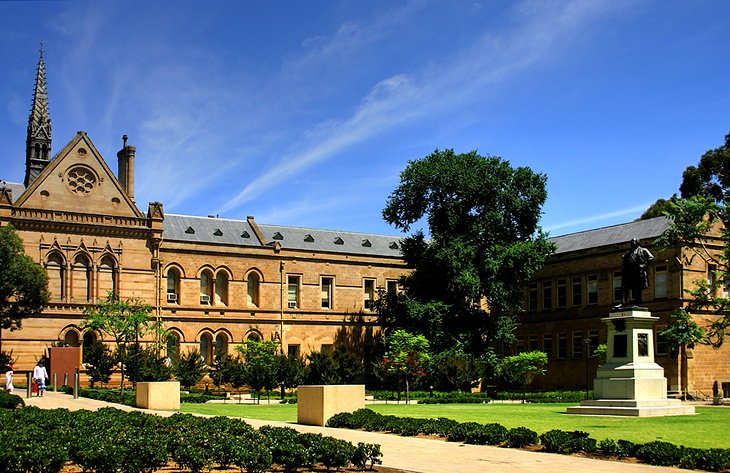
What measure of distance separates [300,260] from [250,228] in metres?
4.46

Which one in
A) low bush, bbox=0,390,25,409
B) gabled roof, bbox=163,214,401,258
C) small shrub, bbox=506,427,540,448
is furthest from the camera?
gabled roof, bbox=163,214,401,258

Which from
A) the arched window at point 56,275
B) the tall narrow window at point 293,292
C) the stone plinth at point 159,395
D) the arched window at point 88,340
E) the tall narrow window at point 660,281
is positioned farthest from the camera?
the tall narrow window at point 293,292

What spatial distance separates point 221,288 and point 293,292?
5.44m

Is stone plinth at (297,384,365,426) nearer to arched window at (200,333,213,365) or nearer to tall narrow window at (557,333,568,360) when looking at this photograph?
arched window at (200,333,213,365)

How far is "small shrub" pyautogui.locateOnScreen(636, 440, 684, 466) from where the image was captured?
1548cm

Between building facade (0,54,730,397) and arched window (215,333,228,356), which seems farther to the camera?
arched window (215,333,228,356)

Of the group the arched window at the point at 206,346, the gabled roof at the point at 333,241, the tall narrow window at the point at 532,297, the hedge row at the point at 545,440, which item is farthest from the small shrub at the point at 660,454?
the tall narrow window at the point at 532,297

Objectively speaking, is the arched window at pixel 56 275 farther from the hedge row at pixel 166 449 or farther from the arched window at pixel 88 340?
the hedge row at pixel 166 449

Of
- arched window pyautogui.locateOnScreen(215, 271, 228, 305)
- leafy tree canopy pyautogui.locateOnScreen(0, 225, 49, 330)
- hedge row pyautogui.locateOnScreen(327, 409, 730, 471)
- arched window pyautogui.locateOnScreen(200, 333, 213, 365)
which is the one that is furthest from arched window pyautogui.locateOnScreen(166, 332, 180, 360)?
hedge row pyautogui.locateOnScreen(327, 409, 730, 471)

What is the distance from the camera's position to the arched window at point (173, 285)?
55.8 metres

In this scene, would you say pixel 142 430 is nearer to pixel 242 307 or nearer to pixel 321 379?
pixel 321 379

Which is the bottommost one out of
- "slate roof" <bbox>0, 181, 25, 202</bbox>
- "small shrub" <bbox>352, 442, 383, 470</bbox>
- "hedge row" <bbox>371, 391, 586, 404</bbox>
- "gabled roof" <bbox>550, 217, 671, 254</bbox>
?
"hedge row" <bbox>371, 391, 586, 404</bbox>

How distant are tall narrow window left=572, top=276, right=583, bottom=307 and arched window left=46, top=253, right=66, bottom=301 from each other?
3338cm

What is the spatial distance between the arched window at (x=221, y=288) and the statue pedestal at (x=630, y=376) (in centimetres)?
3279
